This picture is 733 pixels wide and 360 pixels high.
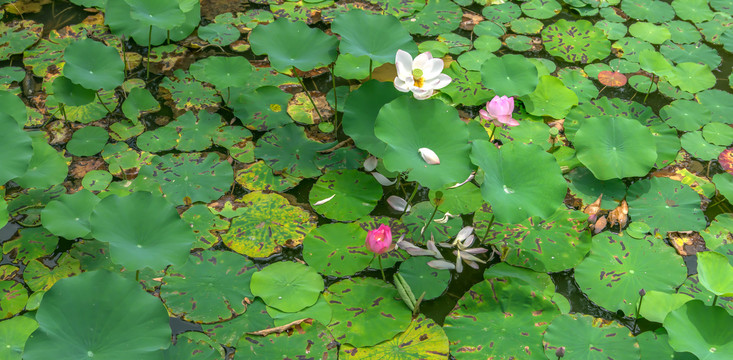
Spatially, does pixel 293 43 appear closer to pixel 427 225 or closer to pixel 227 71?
pixel 227 71

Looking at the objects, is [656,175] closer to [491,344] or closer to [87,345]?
[491,344]

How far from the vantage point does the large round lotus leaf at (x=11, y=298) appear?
8.18 feet

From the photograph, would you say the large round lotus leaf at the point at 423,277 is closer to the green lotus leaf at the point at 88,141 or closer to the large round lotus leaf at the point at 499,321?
the large round lotus leaf at the point at 499,321

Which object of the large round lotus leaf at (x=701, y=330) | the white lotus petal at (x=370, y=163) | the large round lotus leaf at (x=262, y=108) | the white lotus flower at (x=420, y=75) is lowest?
the large round lotus leaf at (x=262, y=108)

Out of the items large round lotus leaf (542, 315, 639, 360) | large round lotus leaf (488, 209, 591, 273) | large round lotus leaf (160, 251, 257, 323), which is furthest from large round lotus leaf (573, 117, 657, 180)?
large round lotus leaf (160, 251, 257, 323)

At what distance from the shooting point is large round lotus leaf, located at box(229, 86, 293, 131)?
3412 millimetres

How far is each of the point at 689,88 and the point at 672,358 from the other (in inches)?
77.2

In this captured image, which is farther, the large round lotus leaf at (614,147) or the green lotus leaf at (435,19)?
the green lotus leaf at (435,19)

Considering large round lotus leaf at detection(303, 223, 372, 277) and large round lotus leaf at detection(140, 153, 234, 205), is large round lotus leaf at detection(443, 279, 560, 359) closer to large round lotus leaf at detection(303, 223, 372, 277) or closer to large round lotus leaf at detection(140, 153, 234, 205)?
large round lotus leaf at detection(303, 223, 372, 277)

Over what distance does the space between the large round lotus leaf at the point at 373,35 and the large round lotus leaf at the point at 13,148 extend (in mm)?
1454

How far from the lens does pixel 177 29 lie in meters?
3.94

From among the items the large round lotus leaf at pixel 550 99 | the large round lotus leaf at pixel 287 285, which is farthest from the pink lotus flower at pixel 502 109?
the large round lotus leaf at pixel 287 285

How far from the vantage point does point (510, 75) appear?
3430mm

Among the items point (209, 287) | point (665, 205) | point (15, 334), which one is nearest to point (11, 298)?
point (15, 334)
